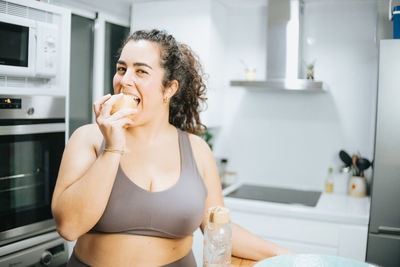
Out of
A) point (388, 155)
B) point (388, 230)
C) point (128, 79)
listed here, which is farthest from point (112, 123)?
point (388, 230)

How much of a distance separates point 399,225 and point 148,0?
213 centimetres

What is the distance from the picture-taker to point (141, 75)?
1.26 m

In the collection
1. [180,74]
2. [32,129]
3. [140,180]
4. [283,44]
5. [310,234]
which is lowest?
[310,234]

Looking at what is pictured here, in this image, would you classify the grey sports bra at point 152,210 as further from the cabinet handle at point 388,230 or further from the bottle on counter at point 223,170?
the bottle on counter at point 223,170

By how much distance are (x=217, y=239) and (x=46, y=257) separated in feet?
4.02

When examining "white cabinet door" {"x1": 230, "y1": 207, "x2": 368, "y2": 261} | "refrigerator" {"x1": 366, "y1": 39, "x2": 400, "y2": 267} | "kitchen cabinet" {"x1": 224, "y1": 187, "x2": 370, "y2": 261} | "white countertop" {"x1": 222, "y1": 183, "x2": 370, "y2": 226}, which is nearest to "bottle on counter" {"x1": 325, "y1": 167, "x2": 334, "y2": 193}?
"white countertop" {"x1": 222, "y1": 183, "x2": 370, "y2": 226}

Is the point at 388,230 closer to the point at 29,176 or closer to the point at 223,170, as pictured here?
the point at 223,170

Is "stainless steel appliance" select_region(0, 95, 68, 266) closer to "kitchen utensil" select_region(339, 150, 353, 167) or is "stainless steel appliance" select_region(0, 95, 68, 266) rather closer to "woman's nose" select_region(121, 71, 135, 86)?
"woman's nose" select_region(121, 71, 135, 86)

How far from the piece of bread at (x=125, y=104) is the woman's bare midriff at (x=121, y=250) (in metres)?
0.37

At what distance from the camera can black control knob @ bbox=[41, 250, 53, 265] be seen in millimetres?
1867

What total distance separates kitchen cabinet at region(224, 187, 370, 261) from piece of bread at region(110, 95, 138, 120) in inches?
61.3

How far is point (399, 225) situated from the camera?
2.17 metres

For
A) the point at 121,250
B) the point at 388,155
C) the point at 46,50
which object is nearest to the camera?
the point at 121,250

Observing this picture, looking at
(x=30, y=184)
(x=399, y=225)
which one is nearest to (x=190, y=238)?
(x=30, y=184)
